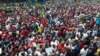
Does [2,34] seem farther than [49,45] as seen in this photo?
Yes

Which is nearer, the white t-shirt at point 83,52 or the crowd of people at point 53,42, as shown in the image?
the white t-shirt at point 83,52

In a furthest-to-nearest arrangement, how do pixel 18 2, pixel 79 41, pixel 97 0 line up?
pixel 97 0 < pixel 18 2 < pixel 79 41

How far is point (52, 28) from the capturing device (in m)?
29.7

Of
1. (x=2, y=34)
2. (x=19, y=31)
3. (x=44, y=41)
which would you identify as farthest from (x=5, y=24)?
(x=44, y=41)

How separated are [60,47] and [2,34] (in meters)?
6.09

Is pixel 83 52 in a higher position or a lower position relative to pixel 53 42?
lower

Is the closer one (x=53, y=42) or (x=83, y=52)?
(x=83, y=52)

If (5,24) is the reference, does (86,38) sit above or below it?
below

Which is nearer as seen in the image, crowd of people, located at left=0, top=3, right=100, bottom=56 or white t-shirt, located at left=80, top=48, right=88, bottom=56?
white t-shirt, located at left=80, top=48, right=88, bottom=56

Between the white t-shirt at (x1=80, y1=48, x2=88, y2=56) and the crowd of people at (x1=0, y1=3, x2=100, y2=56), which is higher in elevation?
the crowd of people at (x1=0, y1=3, x2=100, y2=56)

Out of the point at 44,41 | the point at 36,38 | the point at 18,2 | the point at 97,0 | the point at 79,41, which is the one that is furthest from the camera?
the point at 97,0

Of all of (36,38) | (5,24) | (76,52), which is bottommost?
(76,52)

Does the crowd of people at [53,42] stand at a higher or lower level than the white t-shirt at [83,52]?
higher

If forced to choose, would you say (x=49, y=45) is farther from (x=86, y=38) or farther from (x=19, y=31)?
(x=19, y=31)
